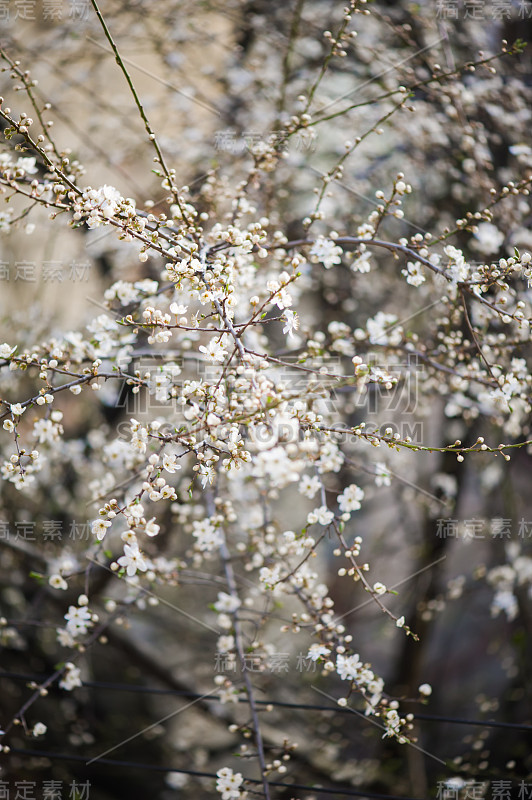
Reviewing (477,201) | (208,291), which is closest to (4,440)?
(208,291)

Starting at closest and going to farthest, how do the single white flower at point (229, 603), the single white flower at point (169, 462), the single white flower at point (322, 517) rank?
the single white flower at point (169, 462), the single white flower at point (322, 517), the single white flower at point (229, 603)

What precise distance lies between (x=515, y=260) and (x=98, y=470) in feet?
7.24

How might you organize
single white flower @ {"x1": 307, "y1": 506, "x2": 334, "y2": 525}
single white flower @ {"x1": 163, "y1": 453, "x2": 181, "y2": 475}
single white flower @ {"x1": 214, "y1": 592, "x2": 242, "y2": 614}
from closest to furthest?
single white flower @ {"x1": 163, "y1": 453, "x2": 181, "y2": 475} < single white flower @ {"x1": 307, "y1": 506, "x2": 334, "y2": 525} < single white flower @ {"x1": 214, "y1": 592, "x2": 242, "y2": 614}

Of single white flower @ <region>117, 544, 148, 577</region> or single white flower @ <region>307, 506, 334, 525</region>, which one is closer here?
single white flower @ <region>117, 544, 148, 577</region>

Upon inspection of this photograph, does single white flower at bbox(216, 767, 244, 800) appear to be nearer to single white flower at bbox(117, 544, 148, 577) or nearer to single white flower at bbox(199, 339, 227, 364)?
single white flower at bbox(117, 544, 148, 577)

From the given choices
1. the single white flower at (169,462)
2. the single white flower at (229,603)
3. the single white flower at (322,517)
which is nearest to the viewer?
the single white flower at (169,462)

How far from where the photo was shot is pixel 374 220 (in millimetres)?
1624

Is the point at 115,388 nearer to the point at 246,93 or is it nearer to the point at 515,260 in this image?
the point at 246,93

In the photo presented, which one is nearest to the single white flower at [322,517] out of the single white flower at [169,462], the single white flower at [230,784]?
the single white flower at [169,462]

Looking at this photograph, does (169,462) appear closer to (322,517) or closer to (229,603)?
(322,517)

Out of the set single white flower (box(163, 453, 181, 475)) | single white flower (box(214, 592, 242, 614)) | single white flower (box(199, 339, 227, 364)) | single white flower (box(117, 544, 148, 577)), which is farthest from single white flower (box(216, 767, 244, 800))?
single white flower (box(199, 339, 227, 364))

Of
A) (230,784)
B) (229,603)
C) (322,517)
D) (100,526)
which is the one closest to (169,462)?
(100,526)

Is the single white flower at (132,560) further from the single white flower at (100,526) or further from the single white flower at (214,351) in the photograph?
the single white flower at (214,351)

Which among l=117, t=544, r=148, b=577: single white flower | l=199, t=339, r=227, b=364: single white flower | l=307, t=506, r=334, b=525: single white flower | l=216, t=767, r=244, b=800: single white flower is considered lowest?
l=216, t=767, r=244, b=800: single white flower
